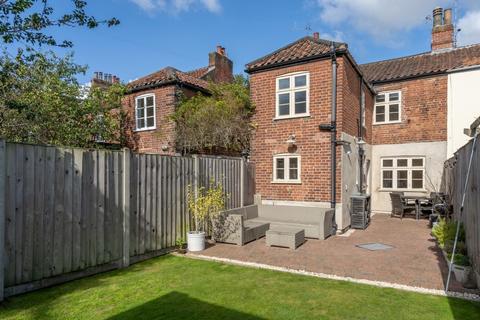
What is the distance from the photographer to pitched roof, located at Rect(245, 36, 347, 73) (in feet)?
33.8

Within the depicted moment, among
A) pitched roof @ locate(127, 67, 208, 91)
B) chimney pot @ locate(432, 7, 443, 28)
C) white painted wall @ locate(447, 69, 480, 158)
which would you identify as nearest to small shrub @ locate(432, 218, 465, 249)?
white painted wall @ locate(447, 69, 480, 158)

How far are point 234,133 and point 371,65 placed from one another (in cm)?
1005

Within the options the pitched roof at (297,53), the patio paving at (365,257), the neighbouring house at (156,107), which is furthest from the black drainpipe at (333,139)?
the neighbouring house at (156,107)

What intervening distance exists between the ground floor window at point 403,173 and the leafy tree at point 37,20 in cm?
1263

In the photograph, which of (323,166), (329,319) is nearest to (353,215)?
(323,166)

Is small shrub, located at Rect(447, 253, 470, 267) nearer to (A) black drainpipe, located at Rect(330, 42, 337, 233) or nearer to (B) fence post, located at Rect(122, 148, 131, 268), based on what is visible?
(A) black drainpipe, located at Rect(330, 42, 337, 233)

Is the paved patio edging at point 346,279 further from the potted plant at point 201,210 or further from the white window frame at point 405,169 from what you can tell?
the white window frame at point 405,169

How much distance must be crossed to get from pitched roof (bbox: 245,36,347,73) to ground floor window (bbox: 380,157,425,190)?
270 inches

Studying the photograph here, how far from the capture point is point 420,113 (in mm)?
14008

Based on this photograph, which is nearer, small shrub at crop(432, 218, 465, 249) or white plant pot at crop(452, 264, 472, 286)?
white plant pot at crop(452, 264, 472, 286)

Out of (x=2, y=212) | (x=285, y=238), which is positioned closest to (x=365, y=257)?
(x=285, y=238)

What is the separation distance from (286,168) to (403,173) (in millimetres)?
6648

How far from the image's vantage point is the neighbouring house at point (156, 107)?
13641 millimetres

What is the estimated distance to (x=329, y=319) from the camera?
13.3 ft
